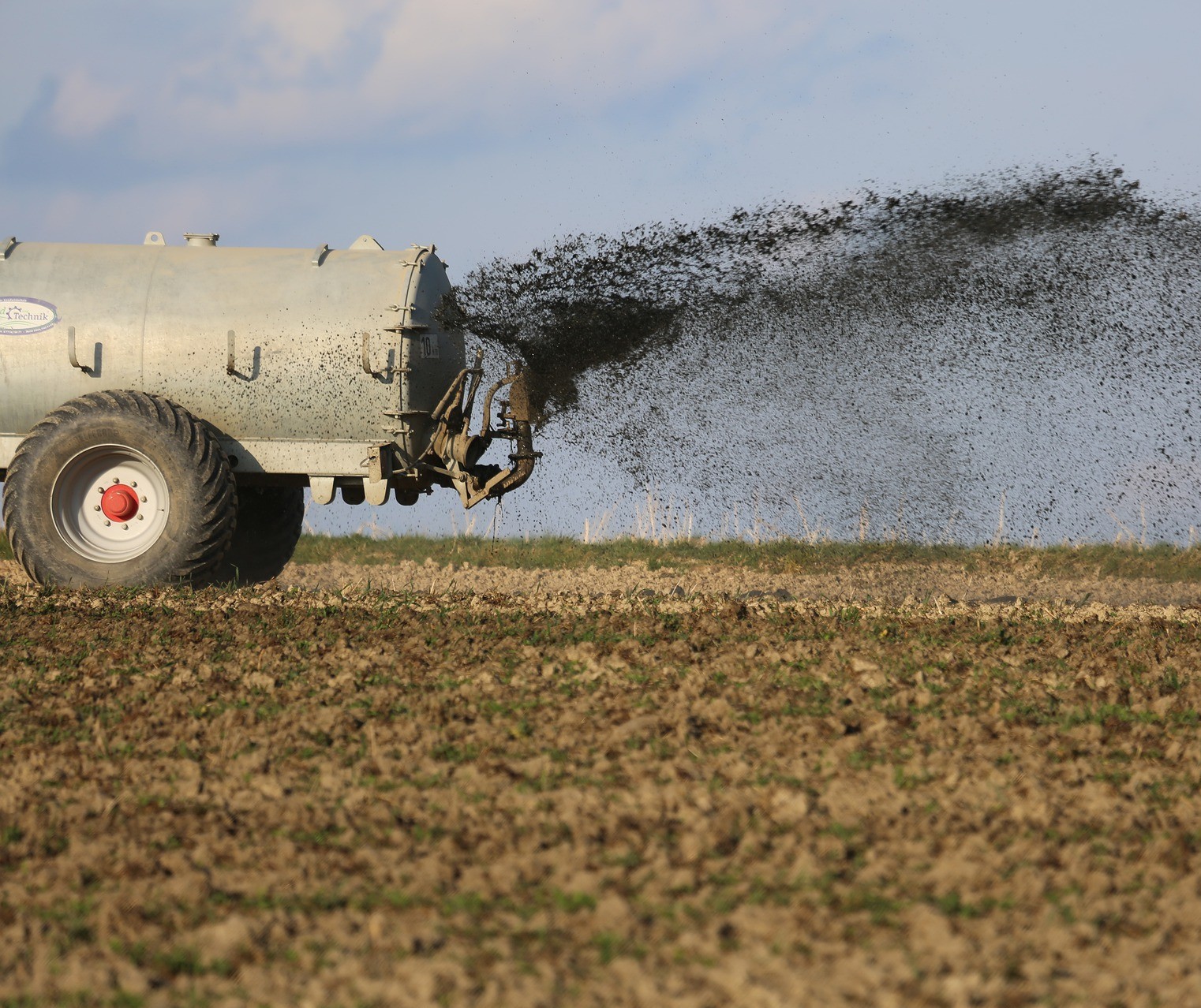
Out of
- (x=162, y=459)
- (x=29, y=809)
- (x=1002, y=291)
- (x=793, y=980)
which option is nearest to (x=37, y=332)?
(x=162, y=459)

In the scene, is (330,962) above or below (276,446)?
below

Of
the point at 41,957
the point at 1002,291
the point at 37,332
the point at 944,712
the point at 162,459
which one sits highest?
the point at 1002,291

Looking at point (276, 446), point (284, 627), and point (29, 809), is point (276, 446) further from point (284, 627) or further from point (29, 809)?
point (29, 809)

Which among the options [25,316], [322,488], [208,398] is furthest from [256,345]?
[25,316]

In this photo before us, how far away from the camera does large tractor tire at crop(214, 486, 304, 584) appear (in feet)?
35.9

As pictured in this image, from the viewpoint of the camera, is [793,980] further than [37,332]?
No

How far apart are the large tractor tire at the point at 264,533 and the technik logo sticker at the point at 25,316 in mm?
2171

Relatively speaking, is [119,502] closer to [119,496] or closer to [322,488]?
[119,496]

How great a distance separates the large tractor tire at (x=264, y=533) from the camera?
11.0 meters

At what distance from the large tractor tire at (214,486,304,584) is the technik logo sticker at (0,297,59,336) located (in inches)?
85.5

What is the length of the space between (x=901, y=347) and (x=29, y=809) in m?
7.31

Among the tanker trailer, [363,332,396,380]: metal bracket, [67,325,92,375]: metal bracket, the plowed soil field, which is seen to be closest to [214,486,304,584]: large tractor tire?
the tanker trailer

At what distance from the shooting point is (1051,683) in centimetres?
588

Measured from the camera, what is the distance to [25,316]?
9.57 metres
